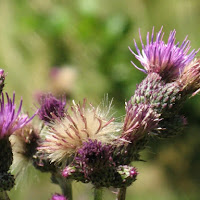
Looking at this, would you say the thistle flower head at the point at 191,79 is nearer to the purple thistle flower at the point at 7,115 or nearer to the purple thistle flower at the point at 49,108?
the purple thistle flower at the point at 49,108

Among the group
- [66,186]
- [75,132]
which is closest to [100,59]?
[66,186]

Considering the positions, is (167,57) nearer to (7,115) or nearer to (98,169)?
(98,169)

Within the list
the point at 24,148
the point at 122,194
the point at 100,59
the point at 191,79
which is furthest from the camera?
the point at 100,59

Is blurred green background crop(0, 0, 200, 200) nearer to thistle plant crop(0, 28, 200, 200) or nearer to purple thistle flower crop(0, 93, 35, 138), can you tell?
thistle plant crop(0, 28, 200, 200)

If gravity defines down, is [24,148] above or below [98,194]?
above

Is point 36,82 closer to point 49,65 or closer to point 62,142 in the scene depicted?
point 49,65

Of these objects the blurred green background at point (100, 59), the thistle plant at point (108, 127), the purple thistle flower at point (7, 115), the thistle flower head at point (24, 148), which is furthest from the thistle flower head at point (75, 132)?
the blurred green background at point (100, 59)

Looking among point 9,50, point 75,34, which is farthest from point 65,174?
point 9,50
